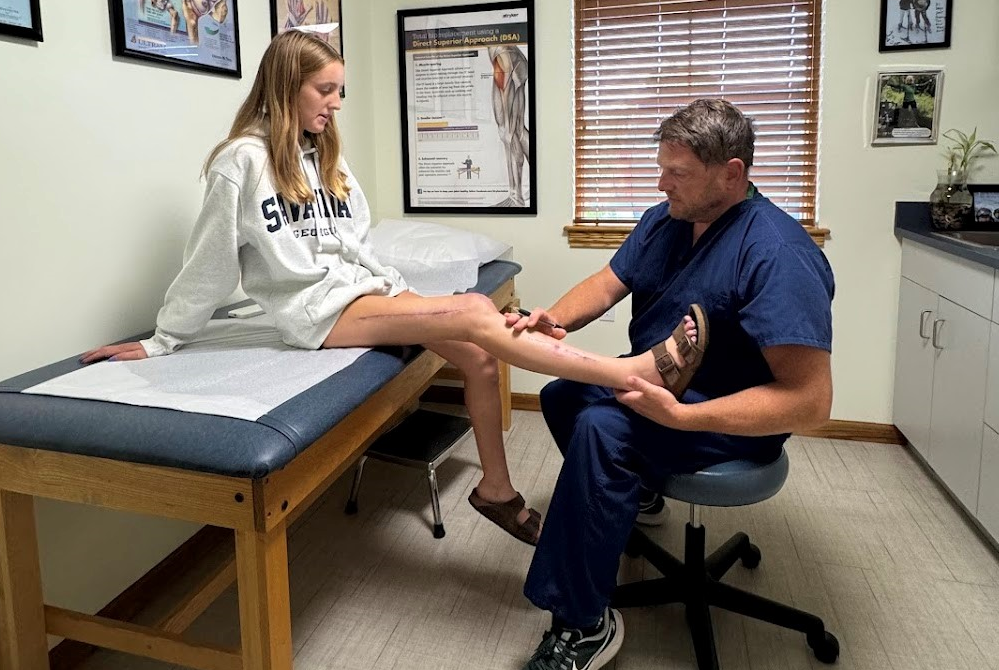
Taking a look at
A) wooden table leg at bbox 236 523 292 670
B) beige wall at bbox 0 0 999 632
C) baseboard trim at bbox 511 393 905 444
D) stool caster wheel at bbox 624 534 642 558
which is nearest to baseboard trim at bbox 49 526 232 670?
beige wall at bbox 0 0 999 632

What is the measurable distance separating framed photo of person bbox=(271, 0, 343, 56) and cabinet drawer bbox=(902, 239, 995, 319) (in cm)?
199

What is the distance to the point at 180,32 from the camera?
6.70 ft

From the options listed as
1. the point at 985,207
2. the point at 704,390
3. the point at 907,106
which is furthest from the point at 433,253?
the point at 985,207

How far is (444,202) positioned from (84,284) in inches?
69.2

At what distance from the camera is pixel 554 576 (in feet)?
5.17

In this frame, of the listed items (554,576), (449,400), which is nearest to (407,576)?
(554,576)

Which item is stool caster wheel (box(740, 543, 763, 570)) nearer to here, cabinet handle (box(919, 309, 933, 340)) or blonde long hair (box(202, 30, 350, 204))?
cabinet handle (box(919, 309, 933, 340))

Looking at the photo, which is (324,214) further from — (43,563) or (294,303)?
(43,563)

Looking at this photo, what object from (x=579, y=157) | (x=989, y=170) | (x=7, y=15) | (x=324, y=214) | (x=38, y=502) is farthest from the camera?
(x=579, y=157)

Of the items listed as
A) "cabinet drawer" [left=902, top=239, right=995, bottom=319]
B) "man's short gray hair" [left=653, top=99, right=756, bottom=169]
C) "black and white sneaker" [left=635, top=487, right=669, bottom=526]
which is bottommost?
"black and white sneaker" [left=635, top=487, right=669, bottom=526]

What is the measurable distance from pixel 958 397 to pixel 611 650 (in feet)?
4.77

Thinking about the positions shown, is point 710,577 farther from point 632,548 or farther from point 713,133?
point 713,133

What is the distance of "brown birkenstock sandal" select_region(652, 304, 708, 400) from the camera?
5.08 ft

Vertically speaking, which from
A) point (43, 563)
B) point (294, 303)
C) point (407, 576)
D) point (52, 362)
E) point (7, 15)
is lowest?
point (407, 576)
